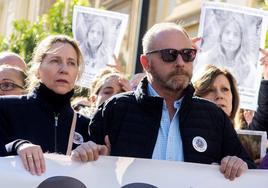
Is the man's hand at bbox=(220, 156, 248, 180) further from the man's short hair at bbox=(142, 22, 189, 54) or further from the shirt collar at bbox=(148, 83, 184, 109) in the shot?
the man's short hair at bbox=(142, 22, 189, 54)

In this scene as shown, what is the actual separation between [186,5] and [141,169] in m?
10.4

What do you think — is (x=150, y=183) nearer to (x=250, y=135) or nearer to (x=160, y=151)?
(x=160, y=151)

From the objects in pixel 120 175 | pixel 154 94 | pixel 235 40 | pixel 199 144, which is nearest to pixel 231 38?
pixel 235 40

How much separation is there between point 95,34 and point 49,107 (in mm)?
2778

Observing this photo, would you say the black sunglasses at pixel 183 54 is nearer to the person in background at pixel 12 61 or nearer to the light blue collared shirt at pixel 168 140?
the light blue collared shirt at pixel 168 140

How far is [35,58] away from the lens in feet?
13.0

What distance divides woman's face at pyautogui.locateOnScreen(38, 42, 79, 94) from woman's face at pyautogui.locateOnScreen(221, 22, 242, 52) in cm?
177

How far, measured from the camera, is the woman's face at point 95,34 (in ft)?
21.0

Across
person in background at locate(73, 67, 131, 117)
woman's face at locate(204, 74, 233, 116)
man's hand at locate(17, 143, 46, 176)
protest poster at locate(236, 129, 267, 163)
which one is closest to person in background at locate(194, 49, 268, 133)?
woman's face at locate(204, 74, 233, 116)

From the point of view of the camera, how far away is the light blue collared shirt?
11.2 ft

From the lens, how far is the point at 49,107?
3732 millimetres

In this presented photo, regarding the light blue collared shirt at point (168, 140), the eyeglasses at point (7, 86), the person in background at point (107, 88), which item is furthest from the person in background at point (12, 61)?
the light blue collared shirt at point (168, 140)

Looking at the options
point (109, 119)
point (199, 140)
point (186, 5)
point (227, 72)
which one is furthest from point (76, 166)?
point (186, 5)

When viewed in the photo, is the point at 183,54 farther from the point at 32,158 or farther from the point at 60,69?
the point at 32,158
